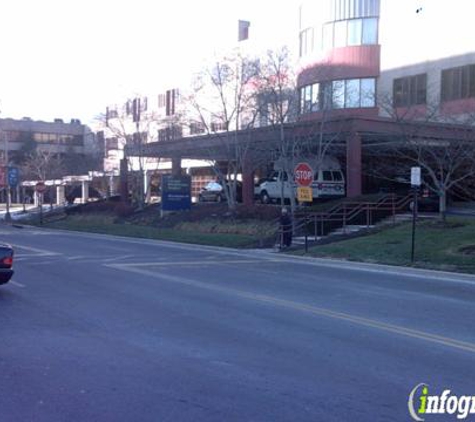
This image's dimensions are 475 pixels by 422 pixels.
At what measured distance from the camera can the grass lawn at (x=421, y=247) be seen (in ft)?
59.7

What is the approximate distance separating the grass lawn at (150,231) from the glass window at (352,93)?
1573 centimetres

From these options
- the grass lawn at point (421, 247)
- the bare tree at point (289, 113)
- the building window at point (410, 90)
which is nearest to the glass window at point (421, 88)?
the building window at point (410, 90)

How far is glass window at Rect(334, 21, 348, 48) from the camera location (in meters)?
44.5

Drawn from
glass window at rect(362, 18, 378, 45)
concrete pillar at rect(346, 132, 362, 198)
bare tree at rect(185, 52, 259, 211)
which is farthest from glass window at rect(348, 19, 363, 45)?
concrete pillar at rect(346, 132, 362, 198)

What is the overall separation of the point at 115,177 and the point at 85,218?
883 inches

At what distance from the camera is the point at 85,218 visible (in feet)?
145

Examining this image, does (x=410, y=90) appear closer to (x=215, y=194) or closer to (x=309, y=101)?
(x=309, y=101)

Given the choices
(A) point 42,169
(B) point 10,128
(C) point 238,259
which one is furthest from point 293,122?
(B) point 10,128

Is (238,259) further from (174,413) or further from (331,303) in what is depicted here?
(174,413)

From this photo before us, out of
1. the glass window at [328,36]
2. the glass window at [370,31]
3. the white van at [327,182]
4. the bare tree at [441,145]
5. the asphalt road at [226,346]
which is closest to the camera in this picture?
the asphalt road at [226,346]

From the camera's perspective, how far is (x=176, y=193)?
37281 millimetres

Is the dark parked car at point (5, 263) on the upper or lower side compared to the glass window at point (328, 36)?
lower

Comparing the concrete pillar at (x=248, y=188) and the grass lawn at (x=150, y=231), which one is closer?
the grass lawn at (x=150, y=231)

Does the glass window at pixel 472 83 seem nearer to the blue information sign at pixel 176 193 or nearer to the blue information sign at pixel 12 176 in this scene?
the blue information sign at pixel 176 193
